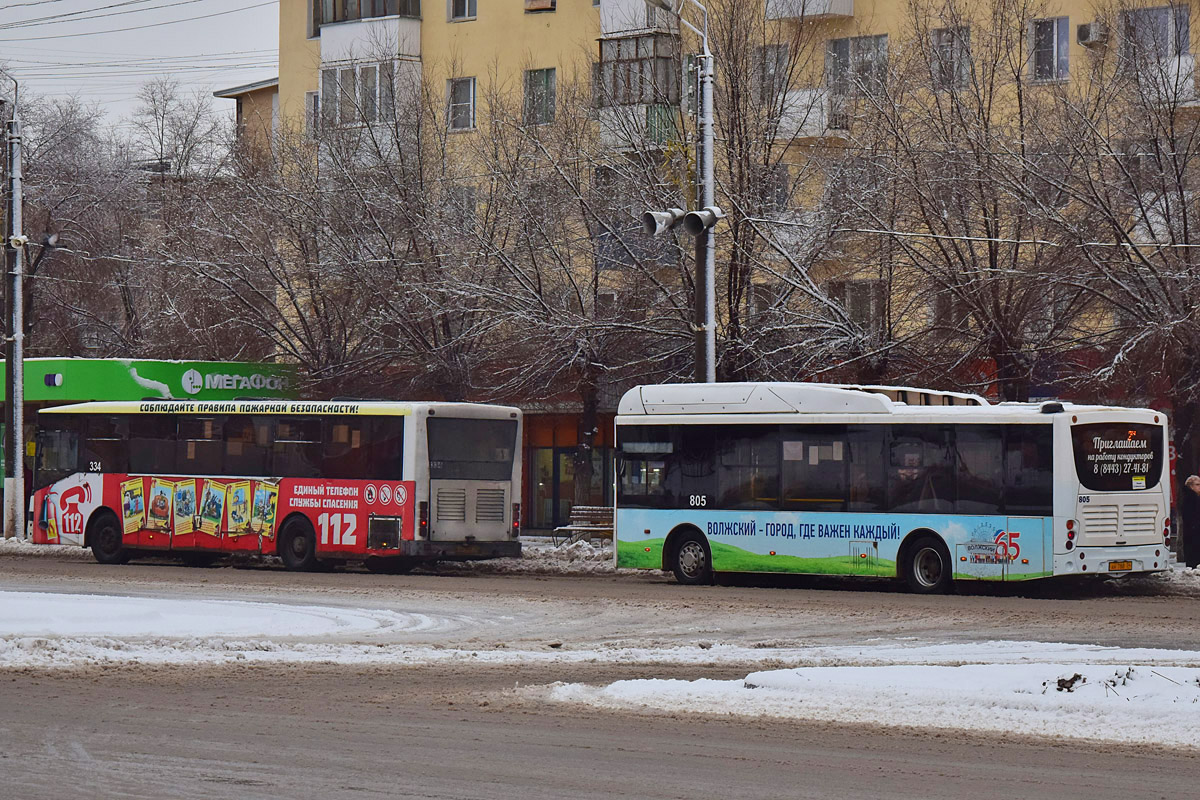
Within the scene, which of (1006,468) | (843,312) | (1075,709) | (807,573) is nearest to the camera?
(1075,709)

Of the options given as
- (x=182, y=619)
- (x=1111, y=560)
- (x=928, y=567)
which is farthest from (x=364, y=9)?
(x=182, y=619)

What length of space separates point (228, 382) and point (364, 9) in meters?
12.3

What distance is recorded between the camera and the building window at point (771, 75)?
102 ft

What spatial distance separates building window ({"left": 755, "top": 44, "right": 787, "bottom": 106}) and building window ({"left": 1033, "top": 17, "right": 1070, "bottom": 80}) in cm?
429

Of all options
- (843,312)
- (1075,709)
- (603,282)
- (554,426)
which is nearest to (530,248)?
(603,282)

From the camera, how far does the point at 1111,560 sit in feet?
72.5

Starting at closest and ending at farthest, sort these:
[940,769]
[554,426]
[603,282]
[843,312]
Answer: [940,769] → [843,312] → [603,282] → [554,426]

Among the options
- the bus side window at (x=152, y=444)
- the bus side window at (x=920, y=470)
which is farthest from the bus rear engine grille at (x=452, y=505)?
the bus side window at (x=920, y=470)

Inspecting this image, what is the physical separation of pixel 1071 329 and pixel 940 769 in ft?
64.2

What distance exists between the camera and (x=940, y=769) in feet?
31.3

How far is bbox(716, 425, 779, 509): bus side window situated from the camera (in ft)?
79.5

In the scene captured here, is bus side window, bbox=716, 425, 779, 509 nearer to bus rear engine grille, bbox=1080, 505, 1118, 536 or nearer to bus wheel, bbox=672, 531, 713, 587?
bus wheel, bbox=672, 531, 713, 587

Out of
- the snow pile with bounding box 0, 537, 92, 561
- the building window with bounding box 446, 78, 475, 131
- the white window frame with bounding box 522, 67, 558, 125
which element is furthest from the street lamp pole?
the building window with bounding box 446, 78, 475, 131

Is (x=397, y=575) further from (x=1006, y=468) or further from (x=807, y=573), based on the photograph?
(x=1006, y=468)
